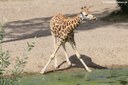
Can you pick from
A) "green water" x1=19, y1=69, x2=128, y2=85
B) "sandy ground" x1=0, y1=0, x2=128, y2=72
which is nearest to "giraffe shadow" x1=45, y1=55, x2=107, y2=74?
"sandy ground" x1=0, y1=0, x2=128, y2=72

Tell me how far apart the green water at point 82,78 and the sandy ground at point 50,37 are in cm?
73

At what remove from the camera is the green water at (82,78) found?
10.5 meters

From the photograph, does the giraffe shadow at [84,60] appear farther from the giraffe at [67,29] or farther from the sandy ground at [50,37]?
the giraffe at [67,29]

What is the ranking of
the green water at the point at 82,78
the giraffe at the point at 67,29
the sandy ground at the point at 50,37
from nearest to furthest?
the green water at the point at 82,78, the giraffe at the point at 67,29, the sandy ground at the point at 50,37

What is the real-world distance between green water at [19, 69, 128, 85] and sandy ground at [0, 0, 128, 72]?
73cm

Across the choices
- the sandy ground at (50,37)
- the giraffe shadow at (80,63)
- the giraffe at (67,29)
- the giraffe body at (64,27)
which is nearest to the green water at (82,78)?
the giraffe at (67,29)

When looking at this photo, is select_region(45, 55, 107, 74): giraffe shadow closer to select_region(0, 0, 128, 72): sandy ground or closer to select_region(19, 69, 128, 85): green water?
select_region(0, 0, 128, 72): sandy ground

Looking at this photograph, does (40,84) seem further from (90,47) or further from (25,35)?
(25,35)

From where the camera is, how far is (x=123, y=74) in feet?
38.0

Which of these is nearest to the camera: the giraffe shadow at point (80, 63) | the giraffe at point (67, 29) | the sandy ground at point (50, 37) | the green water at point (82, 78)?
the green water at point (82, 78)

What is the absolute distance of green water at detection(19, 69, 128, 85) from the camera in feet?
34.4

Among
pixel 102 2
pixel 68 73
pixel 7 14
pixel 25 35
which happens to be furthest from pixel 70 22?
pixel 102 2

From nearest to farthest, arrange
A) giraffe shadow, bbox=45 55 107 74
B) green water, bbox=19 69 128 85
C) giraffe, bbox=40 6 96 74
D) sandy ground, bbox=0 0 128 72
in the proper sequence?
1. green water, bbox=19 69 128 85
2. giraffe, bbox=40 6 96 74
3. giraffe shadow, bbox=45 55 107 74
4. sandy ground, bbox=0 0 128 72

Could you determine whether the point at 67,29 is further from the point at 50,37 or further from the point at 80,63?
the point at 50,37
